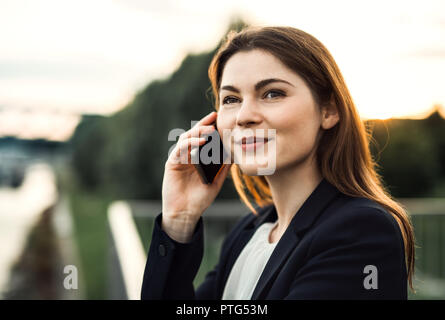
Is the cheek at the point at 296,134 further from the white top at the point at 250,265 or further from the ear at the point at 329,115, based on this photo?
the white top at the point at 250,265

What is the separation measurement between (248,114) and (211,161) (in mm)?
454

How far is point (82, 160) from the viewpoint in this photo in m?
33.1

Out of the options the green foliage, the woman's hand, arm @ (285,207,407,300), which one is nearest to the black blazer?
arm @ (285,207,407,300)

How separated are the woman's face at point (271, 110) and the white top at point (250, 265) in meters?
0.38

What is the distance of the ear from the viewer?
1.95m

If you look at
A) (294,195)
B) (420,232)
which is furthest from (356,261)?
(420,232)

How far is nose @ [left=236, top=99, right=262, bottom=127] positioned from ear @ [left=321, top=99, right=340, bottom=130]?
10.8 inches

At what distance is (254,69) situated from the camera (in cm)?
188

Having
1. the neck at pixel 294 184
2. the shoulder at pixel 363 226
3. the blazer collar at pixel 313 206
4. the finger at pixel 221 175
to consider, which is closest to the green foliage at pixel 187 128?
the finger at pixel 221 175

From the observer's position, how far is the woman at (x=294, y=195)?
1588 millimetres

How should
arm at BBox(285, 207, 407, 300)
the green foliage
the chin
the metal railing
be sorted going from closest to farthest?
arm at BBox(285, 207, 407, 300), the chin, the metal railing, the green foliage

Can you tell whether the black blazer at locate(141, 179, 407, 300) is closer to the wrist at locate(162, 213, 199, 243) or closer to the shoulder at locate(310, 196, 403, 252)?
the shoulder at locate(310, 196, 403, 252)

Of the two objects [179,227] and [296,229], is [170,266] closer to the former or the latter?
[179,227]
